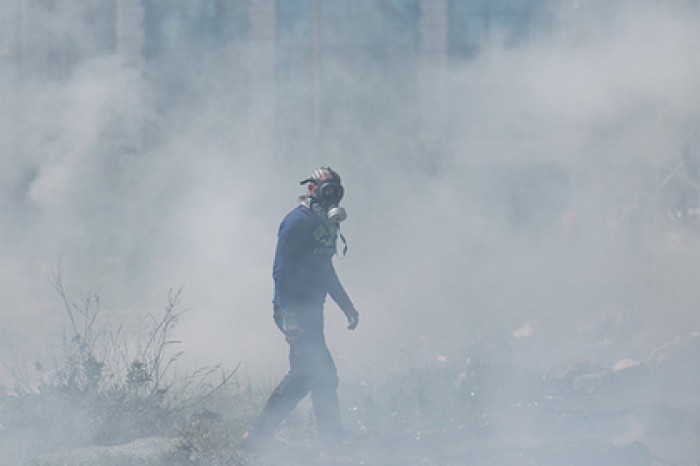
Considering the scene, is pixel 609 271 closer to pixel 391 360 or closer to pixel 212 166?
pixel 391 360

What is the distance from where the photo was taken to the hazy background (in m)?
8.81

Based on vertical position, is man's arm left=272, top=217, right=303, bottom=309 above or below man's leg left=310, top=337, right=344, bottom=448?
above

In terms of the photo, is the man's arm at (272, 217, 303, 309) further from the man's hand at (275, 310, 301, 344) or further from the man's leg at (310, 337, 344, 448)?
the man's leg at (310, 337, 344, 448)

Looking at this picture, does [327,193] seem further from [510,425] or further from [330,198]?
[510,425]

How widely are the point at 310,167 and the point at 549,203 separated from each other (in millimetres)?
2105

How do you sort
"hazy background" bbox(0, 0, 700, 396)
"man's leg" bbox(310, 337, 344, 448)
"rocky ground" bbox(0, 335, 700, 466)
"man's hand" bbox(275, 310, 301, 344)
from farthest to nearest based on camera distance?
"hazy background" bbox(0, 0, 700, 396) < "man's leg" bbox(310, 337, 344, 448) < "man's hand" bbox(275, 310, 301, 344) < "rocky ground" bbox(0, 335, 700, 466)

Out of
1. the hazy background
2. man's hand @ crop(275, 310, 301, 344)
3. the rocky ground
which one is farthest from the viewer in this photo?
the hazy background

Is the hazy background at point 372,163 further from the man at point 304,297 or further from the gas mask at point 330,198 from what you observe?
the gas mask at point 330,198

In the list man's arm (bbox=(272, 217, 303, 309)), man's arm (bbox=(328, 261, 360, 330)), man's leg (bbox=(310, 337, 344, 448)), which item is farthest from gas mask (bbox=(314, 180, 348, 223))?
man's leg (bbox=(310, 337, 344, 448))

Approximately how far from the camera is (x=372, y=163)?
382 inches

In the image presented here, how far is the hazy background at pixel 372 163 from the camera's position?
8.81 metres

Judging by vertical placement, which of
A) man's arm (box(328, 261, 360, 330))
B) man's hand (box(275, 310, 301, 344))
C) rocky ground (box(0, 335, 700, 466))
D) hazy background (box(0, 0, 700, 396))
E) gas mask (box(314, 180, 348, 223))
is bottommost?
rocky ground (box(0, 335, 700, 466))

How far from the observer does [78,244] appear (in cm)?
977

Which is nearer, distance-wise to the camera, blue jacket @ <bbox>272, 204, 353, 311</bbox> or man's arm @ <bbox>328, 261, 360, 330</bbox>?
blue jacket @ <bbox>272, 204, 353, 311</bbox>
